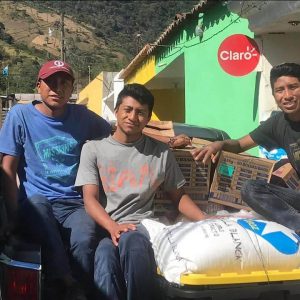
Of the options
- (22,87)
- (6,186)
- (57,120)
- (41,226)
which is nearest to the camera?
(41,226)

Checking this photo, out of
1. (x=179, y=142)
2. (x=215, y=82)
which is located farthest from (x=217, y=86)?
(x=179, y=142)

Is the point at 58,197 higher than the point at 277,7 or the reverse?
the reverse

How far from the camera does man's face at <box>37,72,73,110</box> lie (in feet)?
11.2

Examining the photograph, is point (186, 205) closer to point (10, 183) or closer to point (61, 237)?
point (61, 237)

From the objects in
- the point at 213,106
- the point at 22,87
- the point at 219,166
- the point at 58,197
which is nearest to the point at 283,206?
the point at 219,166

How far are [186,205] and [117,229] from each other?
674 millimetres

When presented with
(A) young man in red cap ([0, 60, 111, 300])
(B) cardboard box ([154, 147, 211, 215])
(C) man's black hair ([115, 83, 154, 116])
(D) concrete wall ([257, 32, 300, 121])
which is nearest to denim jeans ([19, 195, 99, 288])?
(A) young man in red cap ([0, 60, 111, 300])

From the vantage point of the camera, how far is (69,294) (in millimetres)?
2570

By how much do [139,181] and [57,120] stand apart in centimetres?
66

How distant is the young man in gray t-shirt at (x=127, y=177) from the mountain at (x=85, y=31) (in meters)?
27.1

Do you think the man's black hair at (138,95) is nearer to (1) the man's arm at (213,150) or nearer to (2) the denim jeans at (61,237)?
(1) the man's arm at (213,150)

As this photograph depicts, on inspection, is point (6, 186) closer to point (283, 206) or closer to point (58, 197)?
point (58, 197)

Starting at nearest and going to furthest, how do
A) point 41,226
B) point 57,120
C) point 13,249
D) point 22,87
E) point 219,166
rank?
point 13,249
point 41,226
point 57,120
point 219,166
point 22,87

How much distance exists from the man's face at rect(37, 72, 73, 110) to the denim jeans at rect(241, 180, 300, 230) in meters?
1.29
